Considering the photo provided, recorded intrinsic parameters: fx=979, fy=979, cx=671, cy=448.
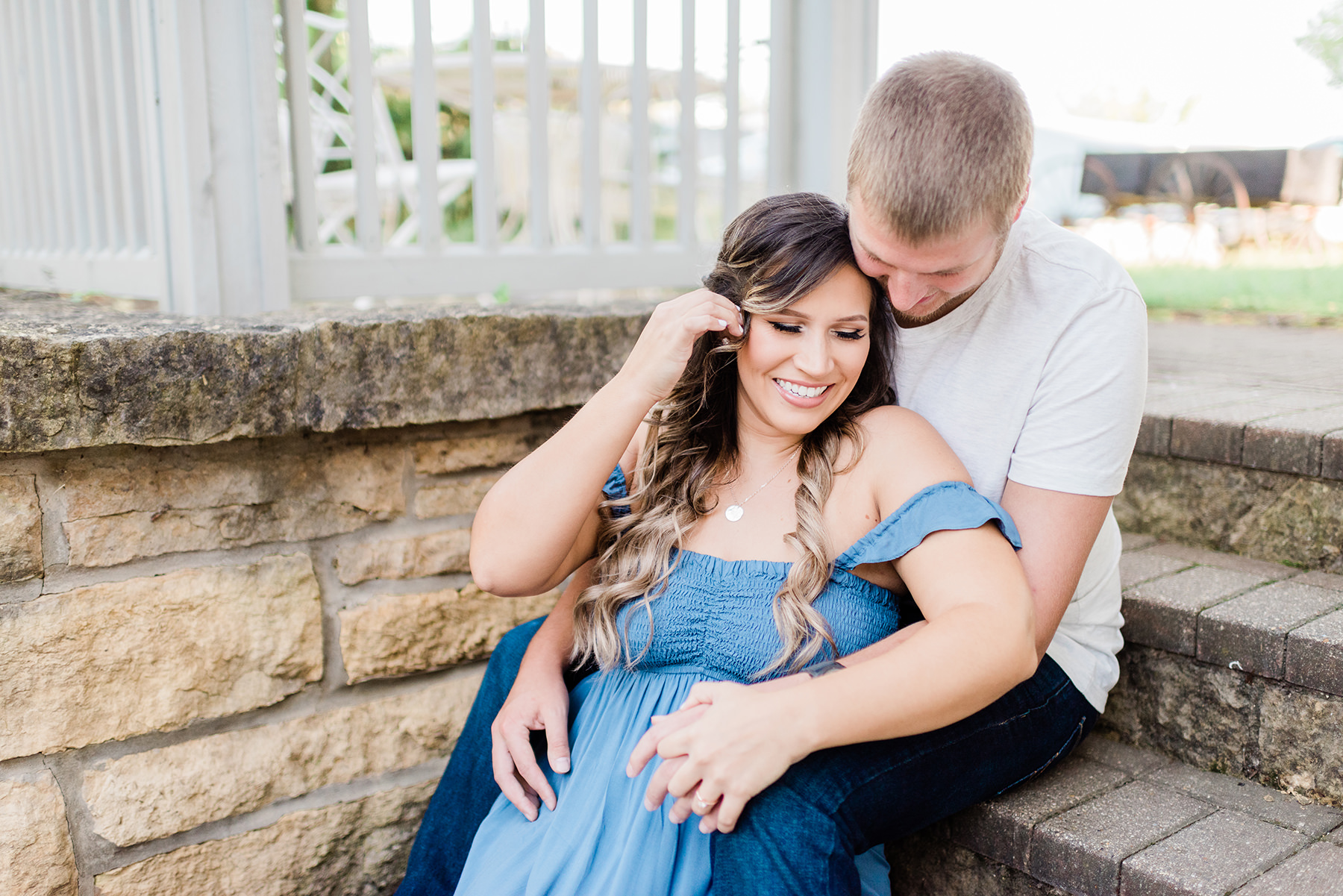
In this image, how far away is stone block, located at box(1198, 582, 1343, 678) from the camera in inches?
57.4

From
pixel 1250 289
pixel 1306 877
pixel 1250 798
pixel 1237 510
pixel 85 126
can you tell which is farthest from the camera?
pixel 1250 289

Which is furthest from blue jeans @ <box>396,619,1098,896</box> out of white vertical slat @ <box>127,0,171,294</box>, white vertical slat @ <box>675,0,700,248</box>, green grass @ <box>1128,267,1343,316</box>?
green grass @ <box>1128,267,1343,316</box>

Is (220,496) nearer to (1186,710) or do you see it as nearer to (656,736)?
(656,736)

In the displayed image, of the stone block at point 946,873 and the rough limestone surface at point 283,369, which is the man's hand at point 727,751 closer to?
the stone block at point 946,873

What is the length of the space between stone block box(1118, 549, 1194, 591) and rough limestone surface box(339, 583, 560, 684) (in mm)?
1111

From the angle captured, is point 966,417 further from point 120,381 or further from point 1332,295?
point 1332,295

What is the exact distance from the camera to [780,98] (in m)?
2.43

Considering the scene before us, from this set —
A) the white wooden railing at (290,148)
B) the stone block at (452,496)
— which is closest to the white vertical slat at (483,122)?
the white wooden railing at (290,148)

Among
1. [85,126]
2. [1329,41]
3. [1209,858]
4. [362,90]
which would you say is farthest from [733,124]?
[1329,41]

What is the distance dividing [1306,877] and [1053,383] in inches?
27.5

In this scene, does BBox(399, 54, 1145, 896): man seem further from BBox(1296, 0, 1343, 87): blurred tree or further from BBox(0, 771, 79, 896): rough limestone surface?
BBox(1296, 0, 1343, 87): blurred tree

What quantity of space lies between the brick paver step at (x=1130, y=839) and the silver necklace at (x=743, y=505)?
555mm

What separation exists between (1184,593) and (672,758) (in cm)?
99

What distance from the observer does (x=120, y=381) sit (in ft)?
4.56
